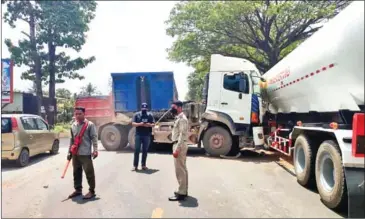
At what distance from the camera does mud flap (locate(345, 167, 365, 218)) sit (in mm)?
4331

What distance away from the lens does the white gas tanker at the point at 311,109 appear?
4340 millimetres

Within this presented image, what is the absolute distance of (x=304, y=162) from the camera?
6523 millimetres

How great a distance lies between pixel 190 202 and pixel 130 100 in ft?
23.7

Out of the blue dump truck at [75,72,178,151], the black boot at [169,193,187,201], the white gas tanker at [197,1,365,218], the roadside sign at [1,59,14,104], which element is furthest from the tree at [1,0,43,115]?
the black boot at [169,193,187,201]

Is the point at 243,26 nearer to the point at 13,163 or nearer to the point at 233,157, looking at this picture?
the point at 233,157

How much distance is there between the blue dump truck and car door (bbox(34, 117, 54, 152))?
1832 mm

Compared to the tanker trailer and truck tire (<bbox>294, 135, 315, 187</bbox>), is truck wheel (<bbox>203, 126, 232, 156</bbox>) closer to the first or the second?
the tanker trailer

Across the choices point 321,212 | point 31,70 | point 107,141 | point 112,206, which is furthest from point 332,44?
point 31,70

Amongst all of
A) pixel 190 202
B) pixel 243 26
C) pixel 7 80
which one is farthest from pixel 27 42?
pixel 190 202

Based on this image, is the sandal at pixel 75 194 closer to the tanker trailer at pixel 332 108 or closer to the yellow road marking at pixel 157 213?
the yellow road marking at pixel 157 213

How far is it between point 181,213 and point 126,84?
7844 millimetres

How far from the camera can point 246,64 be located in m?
10.1

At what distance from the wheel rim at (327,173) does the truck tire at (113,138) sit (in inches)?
312

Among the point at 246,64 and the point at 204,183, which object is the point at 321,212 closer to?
the point at 204,183
